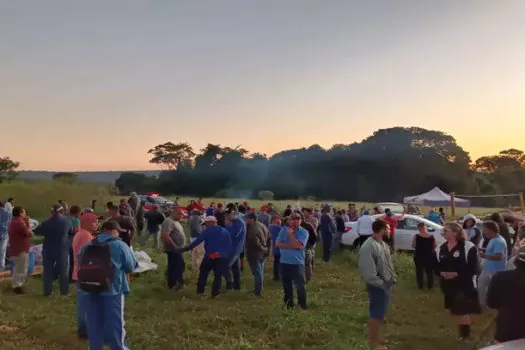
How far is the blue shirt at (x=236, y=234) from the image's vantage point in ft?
35.7

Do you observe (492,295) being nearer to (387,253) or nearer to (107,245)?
(387,253)

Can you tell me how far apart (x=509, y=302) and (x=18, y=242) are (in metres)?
8.91

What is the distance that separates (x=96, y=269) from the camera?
5.61 m

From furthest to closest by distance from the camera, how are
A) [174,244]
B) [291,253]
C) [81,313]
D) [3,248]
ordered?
[3,248] < [174,244] < [291,253] < [81,313]

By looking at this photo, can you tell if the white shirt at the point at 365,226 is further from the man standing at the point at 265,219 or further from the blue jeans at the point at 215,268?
the blue jeans at the point at 215,268

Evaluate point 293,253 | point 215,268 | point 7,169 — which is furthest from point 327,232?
point 7,169

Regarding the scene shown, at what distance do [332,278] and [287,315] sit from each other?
4.74m

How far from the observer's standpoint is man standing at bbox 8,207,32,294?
1016 cm

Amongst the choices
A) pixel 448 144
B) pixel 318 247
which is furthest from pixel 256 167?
pixel 318 247

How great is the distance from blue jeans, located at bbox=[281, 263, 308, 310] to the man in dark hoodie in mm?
4685

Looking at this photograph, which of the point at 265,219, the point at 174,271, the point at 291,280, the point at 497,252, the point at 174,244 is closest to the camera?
the point at 497,252

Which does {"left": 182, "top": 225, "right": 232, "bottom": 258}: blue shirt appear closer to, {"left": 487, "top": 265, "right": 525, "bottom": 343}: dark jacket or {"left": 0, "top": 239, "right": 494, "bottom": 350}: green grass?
{"left": 0, "top": 239, "right": 494, "bottom": 350}: green grass

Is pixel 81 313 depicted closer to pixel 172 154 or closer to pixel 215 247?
pixel 215 247

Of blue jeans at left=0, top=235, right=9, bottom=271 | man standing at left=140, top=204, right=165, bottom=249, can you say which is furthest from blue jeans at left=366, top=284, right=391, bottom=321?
man standing at left=140, top=204, right=165, bottom=249
